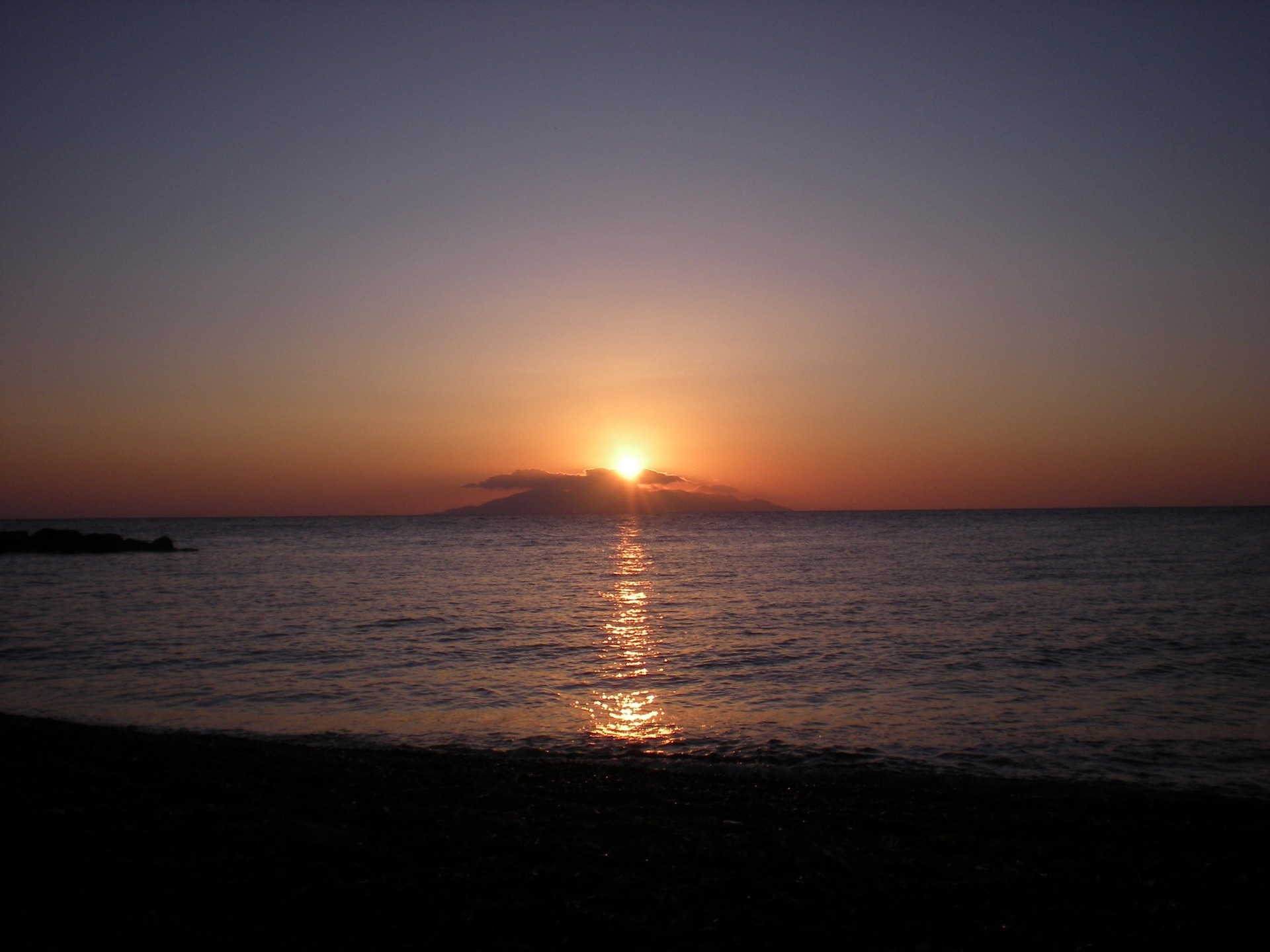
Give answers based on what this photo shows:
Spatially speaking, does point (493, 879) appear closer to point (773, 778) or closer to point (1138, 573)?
point (773, 778)

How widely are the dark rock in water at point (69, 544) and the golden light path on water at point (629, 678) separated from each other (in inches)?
2444

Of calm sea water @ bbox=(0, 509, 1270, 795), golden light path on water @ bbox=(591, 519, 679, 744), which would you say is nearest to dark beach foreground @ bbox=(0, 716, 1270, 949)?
calm sea water @ bbox=(0, 509, 1270, 795)

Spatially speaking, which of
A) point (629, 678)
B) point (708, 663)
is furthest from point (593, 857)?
point (708, 663)

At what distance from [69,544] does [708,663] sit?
80599mm

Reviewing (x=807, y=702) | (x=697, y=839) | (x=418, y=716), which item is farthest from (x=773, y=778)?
(x=418, y=716)

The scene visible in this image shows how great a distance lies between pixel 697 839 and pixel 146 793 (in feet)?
21.1

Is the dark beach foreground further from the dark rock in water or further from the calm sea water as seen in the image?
the dark rock in water

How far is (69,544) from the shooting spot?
7769 cm

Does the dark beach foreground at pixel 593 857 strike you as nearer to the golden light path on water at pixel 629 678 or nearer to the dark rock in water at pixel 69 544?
the golden light path on water at pixel 629 678

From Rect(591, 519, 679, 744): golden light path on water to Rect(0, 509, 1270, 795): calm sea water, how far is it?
0.10 m

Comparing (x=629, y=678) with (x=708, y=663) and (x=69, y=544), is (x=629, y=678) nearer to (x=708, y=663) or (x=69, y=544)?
(x=708, y=663)

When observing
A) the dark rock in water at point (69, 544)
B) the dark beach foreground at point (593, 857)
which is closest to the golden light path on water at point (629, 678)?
the dark beach foreground at point (593, 857)

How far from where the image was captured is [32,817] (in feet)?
26.1

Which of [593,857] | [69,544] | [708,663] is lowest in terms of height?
[708,663]
